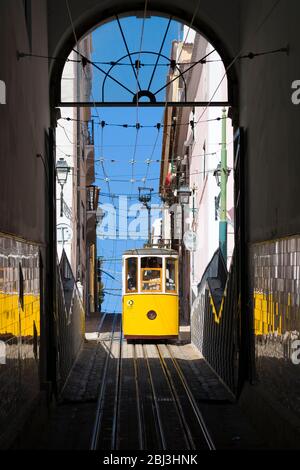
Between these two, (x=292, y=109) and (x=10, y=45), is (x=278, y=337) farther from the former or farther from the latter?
(x=10, y=45)

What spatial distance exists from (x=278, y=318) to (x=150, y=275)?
44.7 ft

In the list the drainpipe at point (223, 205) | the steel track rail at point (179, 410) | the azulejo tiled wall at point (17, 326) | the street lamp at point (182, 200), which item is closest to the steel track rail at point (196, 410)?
the steel track rail at point (179, 410)

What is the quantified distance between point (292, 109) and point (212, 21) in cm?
421

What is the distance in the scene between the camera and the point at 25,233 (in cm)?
864

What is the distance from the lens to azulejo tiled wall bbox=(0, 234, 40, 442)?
6781mm

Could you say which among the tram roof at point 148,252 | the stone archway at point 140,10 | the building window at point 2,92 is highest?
the stone archway at point 140,10

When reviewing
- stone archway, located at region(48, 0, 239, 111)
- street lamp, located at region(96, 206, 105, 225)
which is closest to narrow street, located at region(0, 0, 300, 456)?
stone archway, located at region(48, 0, 239, 111)

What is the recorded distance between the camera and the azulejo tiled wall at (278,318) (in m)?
7.31

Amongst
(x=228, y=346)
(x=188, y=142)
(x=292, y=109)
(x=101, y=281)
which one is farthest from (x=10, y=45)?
(x=101, y=281)

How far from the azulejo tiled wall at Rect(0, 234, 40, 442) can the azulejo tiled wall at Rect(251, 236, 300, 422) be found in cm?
255

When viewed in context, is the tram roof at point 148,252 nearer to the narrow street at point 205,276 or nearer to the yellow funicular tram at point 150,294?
the yellow funicular tram at point 150,294

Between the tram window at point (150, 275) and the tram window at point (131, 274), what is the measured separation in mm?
233

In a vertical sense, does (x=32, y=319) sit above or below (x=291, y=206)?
below

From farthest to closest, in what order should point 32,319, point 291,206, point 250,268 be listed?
point 250,268
point 32,319
point 291,206
